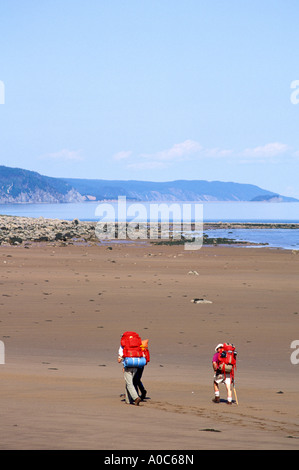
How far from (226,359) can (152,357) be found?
4076mm

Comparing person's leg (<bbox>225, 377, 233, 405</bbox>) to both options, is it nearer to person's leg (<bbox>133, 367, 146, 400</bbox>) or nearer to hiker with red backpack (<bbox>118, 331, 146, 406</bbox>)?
person's leg (<bbox>133, 367, 146, 400</bbox>)

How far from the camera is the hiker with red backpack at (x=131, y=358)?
35.6 feet

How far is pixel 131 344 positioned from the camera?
10.9 m

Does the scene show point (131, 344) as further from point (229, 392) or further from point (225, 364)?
point (229, 392)

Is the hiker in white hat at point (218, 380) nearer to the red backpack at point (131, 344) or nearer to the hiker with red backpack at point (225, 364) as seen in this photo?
the hiker with red backpack at point (225, 364)

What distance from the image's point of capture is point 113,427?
897 cm

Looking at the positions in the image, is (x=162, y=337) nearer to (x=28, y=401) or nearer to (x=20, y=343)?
(x=20, y=343)

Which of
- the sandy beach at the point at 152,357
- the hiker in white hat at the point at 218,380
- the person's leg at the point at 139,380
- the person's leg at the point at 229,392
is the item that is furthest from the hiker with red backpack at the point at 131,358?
the person's leg at the point at 229,392

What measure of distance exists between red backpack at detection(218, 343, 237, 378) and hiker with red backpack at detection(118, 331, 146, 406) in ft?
4.09

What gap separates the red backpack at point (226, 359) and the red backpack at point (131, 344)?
4.28 feet

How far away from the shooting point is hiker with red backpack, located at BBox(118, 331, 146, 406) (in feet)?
35.6

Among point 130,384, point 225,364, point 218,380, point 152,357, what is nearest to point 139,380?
point 130,384

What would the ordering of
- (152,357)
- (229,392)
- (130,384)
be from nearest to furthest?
(130,384), (229,392), (152,357)
